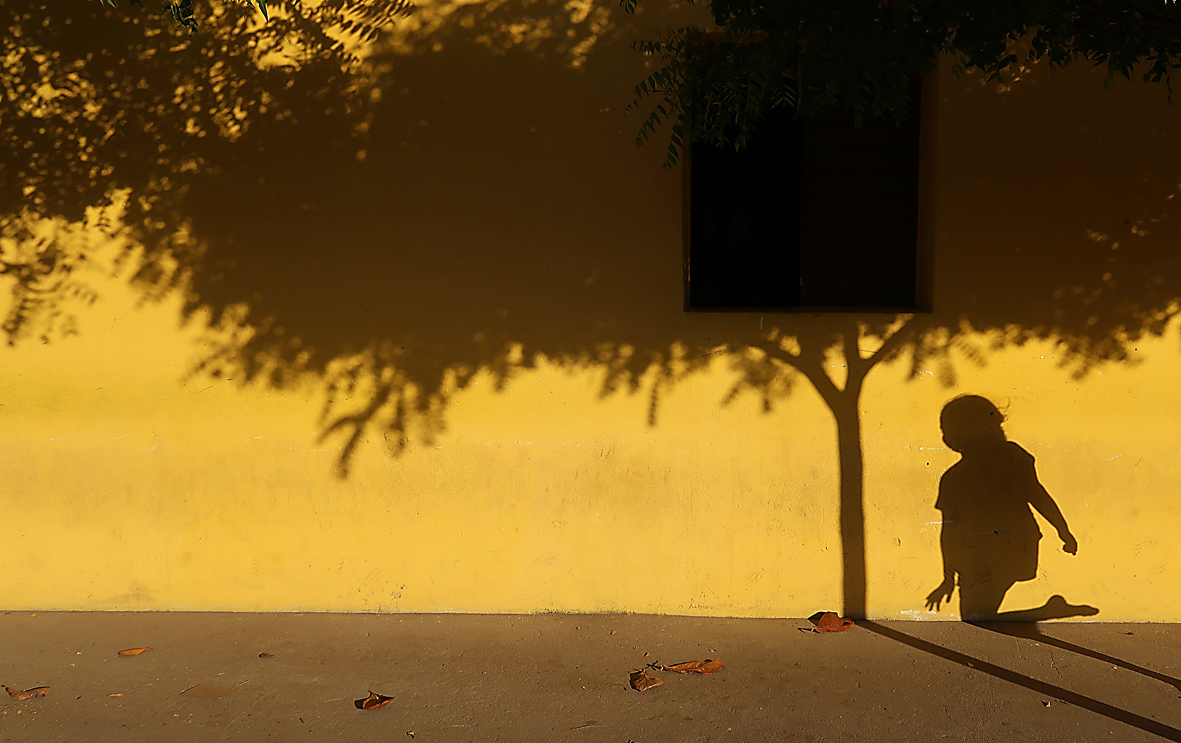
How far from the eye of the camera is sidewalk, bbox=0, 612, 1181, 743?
3.84 meters

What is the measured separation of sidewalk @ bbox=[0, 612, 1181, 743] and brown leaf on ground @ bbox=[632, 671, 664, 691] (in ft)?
0.14

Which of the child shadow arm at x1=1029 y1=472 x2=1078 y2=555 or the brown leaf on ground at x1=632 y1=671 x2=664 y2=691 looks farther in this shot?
the child shadow arm at x1=1029 y1=472 x2=1078 y2=555

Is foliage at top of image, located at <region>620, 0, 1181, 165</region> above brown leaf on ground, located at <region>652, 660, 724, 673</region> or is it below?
above

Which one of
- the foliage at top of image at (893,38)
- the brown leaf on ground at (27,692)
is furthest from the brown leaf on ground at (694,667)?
the brown leaf on ground at (27,692)

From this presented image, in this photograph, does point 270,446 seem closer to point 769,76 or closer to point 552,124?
point 552,124

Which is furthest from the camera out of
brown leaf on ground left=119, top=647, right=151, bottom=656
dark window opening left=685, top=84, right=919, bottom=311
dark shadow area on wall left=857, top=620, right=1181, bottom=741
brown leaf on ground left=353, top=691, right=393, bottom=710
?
dark window opening left=685, top=84, right=919, bottom=311

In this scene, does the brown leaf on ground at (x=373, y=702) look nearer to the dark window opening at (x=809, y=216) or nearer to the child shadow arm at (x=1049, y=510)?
the child shadow arm at (x=1049, y=510)

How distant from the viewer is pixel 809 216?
7.32 metres

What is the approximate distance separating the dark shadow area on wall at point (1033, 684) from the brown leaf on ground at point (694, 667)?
111cm

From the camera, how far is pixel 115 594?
5.28 meters

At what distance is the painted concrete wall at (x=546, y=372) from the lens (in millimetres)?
4906

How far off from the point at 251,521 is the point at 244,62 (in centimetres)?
282

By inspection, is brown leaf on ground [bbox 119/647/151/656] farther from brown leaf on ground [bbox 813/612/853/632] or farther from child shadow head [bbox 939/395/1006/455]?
child shadow head [bbox 939/395/1006/455]

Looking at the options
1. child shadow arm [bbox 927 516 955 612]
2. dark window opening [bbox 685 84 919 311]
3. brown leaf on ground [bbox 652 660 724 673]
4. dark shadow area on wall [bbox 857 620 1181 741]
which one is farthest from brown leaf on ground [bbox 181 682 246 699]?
dark window opening [bbox 685 84 919 311]
